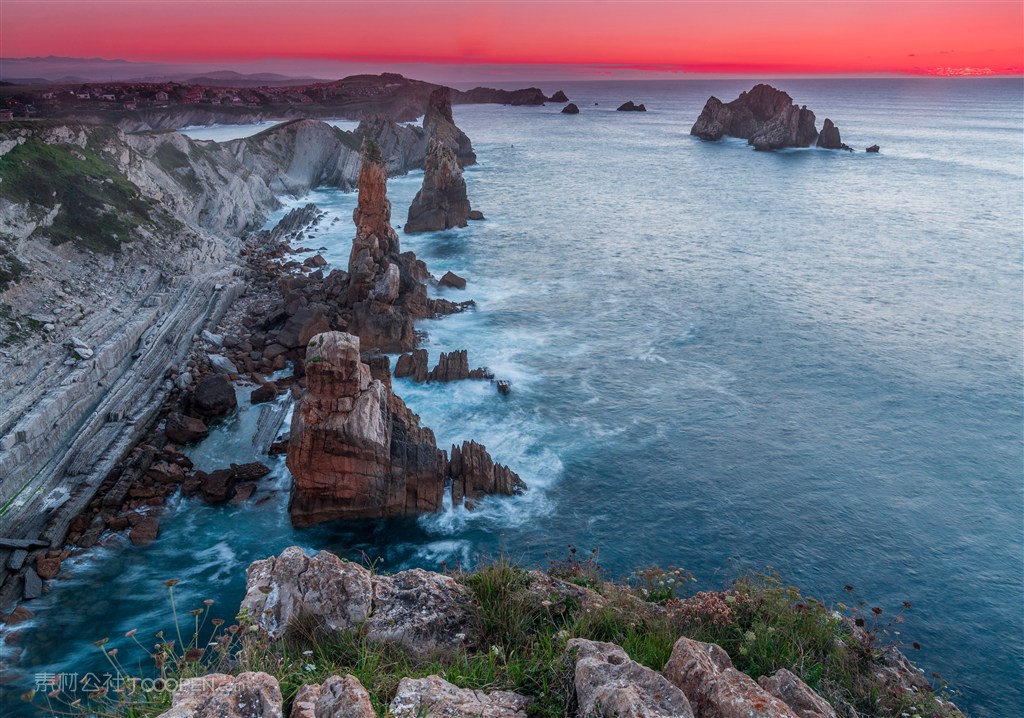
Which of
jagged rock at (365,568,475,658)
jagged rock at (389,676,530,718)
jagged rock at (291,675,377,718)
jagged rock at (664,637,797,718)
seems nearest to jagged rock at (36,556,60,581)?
jagged rock at (365,568,475,658)

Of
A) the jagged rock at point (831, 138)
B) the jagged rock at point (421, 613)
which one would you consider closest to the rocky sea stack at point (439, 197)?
the jagged rock at point (421, 613)

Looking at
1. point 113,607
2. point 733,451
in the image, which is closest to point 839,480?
point 733,451

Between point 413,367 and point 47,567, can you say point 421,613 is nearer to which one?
point 47,567

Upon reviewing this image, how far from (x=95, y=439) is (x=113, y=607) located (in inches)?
250

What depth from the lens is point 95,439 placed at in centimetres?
1919

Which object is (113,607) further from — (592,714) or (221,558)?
(592,714)

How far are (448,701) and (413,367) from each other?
2078 cm

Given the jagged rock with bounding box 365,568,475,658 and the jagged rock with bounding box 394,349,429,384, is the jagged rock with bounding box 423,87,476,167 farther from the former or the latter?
the jagged rock with bounding box 365,568,475,658

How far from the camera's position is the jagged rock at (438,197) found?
160 feet

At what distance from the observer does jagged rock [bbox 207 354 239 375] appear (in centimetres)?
2469

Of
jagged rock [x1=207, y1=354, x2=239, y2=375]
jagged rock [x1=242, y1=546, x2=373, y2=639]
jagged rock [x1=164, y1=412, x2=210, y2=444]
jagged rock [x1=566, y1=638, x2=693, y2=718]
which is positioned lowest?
jagged rock [x1=164, y1=412, x2=210, y2=444]

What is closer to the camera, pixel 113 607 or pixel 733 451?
pixel 113 607

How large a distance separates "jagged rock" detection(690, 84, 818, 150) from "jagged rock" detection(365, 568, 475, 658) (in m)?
104

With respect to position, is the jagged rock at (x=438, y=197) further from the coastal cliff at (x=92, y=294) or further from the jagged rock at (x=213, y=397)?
the jagged rock at (x=213, y=397)
